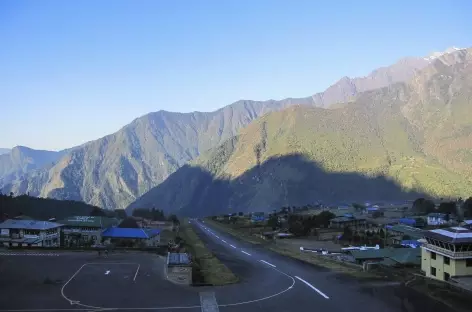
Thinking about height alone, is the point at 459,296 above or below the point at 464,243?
below

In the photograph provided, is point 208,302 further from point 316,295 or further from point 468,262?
point 468,262

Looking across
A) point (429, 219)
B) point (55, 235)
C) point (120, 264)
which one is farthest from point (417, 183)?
point (120, 264)

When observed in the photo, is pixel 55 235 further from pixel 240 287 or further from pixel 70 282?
pixel 240 287

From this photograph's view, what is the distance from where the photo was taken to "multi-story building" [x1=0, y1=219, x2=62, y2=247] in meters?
49.6

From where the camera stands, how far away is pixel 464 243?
26531 millimetres

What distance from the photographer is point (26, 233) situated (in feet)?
168

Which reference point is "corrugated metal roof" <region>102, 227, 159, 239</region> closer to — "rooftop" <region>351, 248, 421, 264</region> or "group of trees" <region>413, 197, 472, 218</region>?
"rooftop" <region>351, 248, 421, 264</region>

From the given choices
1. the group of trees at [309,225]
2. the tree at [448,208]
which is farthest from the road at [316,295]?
the tree at [448,208]

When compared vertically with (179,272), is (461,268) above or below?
above

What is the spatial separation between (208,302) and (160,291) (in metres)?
3.26

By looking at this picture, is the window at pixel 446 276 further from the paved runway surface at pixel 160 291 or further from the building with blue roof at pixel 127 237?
the building with blue roof at pixel 127 237

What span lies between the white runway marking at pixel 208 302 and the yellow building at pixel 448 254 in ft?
45.5

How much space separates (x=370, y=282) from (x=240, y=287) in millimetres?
7765

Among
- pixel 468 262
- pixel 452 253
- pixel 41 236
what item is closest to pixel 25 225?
pixel 41 236
